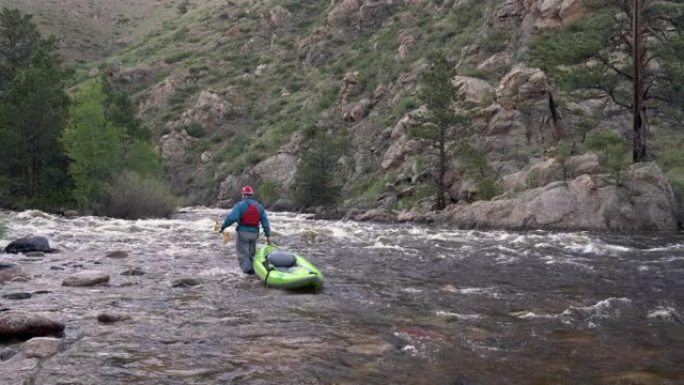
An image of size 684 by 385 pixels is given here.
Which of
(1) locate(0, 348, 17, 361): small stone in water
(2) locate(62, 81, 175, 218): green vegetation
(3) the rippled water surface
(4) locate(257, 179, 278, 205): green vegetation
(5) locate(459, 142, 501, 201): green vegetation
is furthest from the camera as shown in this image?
(4) locate(257, 179, 278, 205): green vegetation

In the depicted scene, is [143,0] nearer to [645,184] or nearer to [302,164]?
[302,164]

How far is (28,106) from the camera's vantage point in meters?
32.5

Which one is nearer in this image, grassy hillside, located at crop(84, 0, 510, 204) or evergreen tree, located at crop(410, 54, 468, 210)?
evergreen tree, located at crop(410, 54, 468, 210)

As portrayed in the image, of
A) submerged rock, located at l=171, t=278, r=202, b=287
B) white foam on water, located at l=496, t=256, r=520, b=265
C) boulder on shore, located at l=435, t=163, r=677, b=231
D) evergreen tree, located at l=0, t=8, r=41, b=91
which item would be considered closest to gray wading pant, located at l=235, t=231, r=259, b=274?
submerged rock, located at l=171, t=278, r=202, b=287

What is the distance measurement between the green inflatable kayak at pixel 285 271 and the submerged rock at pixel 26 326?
4.15 m

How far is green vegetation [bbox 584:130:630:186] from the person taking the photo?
71.6ft

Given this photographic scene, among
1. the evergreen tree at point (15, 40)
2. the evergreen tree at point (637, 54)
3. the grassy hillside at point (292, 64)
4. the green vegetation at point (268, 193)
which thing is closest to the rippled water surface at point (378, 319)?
the evergreen tree at point (637, 54)

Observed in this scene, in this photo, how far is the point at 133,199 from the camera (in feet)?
94.6

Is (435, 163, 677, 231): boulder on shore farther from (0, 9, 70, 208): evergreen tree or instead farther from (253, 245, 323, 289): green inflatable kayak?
(0, 9, 70, 208): evergreen tree

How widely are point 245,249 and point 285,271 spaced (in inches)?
64.2

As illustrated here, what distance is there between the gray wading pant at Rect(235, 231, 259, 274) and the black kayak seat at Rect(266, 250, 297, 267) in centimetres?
86

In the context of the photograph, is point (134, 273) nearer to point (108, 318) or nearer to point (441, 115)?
point (108, 318)

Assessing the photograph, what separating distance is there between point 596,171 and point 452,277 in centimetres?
1391

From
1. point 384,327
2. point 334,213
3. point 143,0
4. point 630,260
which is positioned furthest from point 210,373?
point 143,0
